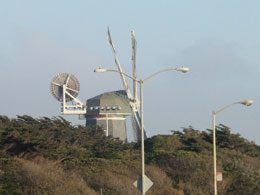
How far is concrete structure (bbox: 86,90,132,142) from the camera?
179125 mm

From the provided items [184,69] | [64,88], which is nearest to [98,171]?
[184,69]

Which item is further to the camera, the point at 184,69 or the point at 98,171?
the point at 98,171

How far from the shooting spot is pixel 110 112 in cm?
18012

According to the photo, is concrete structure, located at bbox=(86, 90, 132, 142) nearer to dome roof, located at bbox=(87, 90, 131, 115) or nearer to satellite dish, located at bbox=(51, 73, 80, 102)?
dome roof, located at bbox=(87, 90, 131, 115)

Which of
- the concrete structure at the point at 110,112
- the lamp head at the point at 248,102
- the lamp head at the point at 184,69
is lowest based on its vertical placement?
the lamp head at the point at 248,102

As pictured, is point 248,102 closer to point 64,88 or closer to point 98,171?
point 98,171

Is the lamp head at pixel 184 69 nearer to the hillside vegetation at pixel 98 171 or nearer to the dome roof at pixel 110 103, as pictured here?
the hillside vegetation at pixel 98 171

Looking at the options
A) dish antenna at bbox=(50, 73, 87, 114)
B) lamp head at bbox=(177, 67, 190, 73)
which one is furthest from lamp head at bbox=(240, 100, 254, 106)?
dish antenna at bbox=(50, 73, 87, 114)

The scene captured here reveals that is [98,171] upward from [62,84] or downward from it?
downward

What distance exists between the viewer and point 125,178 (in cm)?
5441

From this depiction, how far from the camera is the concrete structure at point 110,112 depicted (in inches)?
7052

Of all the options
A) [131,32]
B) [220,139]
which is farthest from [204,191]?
[131,32]

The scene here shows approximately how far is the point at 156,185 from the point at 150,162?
14.3 metres

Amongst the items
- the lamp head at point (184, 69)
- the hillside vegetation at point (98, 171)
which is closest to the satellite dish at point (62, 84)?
the hillside vegetation at point (98, 171)
